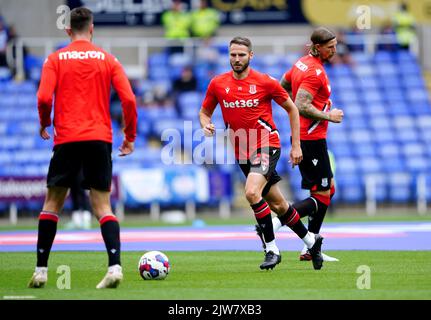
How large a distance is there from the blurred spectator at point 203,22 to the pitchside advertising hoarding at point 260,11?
0.36 meters

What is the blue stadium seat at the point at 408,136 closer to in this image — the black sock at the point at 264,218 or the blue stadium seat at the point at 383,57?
the blue stadium seat at the point at 383,57

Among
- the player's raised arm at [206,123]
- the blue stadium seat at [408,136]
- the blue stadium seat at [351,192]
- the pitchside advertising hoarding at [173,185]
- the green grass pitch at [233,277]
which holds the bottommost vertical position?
the blue stadium seat at [351,192]

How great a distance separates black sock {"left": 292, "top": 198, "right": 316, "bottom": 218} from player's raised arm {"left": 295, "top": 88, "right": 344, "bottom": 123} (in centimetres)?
100

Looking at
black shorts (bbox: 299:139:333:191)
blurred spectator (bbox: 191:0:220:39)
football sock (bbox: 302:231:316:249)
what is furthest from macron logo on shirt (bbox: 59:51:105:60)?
blurred spectator (bbox: 191:0:220:39)

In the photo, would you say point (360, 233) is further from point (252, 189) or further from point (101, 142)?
point (101, 142)

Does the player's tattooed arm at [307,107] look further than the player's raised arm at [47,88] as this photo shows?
Yes

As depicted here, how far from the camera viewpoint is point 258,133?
10641 mm

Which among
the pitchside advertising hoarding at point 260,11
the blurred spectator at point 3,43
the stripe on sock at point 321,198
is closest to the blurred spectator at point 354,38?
the pitchside advertising hoarding at point 260,11

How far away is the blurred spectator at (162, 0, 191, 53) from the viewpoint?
2833 centimetres

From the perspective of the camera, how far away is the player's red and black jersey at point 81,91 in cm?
861

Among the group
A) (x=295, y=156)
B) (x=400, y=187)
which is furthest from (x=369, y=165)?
(x=295, y=156)

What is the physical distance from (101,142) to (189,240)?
24.1 feet

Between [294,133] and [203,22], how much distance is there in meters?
18.2

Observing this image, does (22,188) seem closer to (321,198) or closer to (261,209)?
(321,198)
